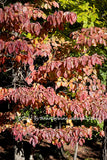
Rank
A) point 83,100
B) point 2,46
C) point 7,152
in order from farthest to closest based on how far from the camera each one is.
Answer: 1. point 7,152
2. point 83,100
3. point 2,46

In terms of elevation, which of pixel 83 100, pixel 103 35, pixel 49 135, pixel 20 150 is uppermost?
pixel 103 35

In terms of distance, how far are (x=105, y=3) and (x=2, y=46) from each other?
3957mm

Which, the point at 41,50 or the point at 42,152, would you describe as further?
the point at 42,152

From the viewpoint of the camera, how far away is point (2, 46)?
99.0 inches

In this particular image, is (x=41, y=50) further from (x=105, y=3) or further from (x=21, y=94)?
(x=105, y=3)

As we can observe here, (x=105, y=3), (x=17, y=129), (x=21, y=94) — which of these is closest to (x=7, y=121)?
(x=17, y=129)

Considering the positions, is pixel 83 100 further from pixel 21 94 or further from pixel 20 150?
pixel 20 150

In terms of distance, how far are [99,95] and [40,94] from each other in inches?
50.6

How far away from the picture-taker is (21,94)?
282 cm

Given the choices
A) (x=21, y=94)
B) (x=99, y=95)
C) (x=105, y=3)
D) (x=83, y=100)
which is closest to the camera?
(x=21, y=94)

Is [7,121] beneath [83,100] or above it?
beneath

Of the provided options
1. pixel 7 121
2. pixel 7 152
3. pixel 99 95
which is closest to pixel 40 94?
pixel 99 95

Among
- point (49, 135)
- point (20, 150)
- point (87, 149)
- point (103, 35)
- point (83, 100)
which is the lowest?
point (87, 149)

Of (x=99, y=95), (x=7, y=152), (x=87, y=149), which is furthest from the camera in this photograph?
(x=87, y=149)
